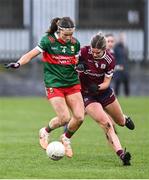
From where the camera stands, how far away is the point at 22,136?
63.5ft

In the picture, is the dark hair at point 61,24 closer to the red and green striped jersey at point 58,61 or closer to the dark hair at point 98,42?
the red and green striped jersey at point 58,61

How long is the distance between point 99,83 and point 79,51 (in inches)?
24.9

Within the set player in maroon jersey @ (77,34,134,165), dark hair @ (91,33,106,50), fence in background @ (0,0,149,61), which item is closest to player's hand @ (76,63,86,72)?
player in maroon jersey @ (77,34,134,165)

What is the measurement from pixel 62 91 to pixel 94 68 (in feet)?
2.15

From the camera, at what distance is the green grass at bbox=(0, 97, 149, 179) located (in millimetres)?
12891

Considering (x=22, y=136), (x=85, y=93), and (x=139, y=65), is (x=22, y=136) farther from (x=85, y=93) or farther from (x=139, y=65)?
(x=139, y=65)

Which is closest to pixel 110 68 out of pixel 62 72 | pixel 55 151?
pixel 62 72

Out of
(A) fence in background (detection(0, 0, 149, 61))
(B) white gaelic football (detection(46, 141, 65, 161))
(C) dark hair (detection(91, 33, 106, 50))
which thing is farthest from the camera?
(A) fence in background (detection(0, 0, 149, 61))

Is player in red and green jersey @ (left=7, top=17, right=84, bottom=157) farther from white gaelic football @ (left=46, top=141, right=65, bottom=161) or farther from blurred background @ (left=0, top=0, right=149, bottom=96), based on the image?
blurred background @ (left=0, top=0, right=149, bottom=96)

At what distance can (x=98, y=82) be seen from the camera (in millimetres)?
14938

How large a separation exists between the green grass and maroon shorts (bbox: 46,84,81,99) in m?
1.07

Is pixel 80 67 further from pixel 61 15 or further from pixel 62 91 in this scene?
pixel 61 15

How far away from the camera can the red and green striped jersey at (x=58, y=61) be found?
14.6 meters

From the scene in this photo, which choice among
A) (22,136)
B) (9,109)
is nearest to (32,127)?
(22,136)
